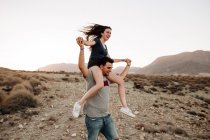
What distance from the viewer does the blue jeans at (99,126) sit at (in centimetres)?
419

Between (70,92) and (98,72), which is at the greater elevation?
(98,72)

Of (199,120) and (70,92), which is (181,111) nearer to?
(199,120)

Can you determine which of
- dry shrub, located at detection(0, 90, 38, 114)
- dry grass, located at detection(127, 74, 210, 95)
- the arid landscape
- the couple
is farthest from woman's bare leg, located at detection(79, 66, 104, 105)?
dry grass, located at detection(127, 74, 210, 95)

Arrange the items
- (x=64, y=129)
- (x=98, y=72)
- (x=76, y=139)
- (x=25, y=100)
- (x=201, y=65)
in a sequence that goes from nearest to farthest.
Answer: (x=98, y=72) < (x=76, y=139) < (x=64, y=129) < (x=25, y=100) < (x=201, y=65)

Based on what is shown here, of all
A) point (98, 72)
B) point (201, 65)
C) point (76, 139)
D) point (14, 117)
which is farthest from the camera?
point (201, 65)

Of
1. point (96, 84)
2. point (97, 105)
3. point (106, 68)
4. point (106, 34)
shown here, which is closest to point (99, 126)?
point (97, 105)

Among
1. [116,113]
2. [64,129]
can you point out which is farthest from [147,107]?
[64,129]

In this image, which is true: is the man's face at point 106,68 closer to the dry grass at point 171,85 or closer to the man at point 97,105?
the man at point 97,105

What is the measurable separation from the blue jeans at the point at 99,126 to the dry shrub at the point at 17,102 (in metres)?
8.18

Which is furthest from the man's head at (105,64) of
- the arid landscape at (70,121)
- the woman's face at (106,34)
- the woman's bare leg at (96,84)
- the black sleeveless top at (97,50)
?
the arid landscape at (70,121)

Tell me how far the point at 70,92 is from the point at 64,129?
25.2 feet

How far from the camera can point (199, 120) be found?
42.6 ft

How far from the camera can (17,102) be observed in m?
12.5

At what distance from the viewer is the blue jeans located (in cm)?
419
